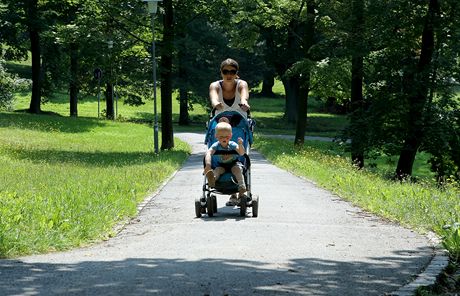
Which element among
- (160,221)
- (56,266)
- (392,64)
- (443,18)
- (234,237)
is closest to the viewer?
(56,266)

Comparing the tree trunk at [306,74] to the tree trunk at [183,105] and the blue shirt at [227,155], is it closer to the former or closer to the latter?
the blue shirt at [227,155]

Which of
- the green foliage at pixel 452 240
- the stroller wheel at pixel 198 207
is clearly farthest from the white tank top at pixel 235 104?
the green foliage at pixel 452 240

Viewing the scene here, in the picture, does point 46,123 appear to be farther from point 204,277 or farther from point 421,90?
point 204,277

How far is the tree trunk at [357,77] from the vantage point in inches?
1045

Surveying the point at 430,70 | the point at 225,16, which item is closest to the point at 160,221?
the point at 430,70

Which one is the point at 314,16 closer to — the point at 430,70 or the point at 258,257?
the point at 430,70

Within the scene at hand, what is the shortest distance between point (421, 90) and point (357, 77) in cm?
488

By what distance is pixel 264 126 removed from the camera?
2426 inches

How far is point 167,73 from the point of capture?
3191cm

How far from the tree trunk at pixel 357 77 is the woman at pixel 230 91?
46.2ft

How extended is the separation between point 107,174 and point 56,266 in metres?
10.8

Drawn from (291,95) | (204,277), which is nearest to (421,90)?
(204,277)

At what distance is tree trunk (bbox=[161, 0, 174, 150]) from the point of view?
31.4m

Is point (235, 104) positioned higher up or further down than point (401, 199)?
higher up
